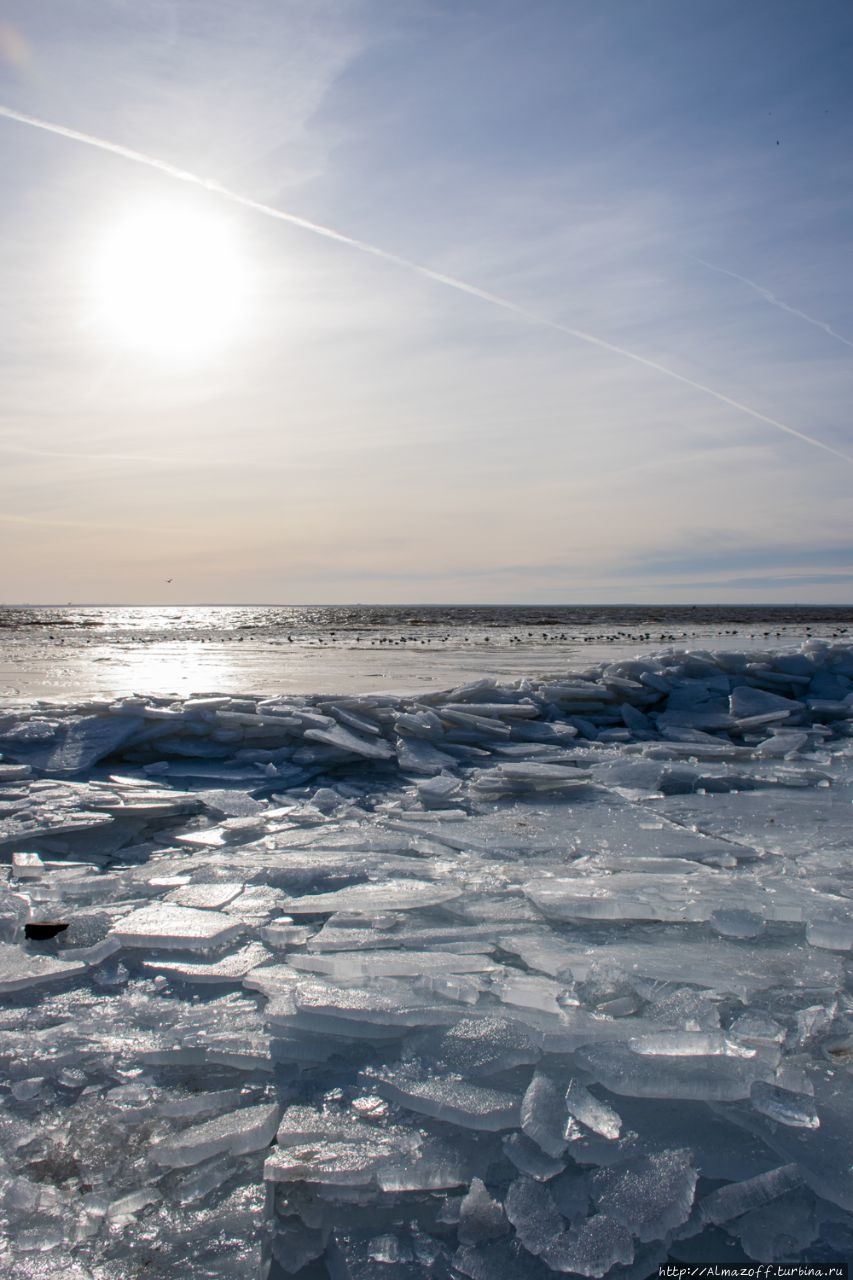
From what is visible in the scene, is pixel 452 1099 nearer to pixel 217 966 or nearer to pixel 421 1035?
pixel 421 1035

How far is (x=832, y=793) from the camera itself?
14.3ft

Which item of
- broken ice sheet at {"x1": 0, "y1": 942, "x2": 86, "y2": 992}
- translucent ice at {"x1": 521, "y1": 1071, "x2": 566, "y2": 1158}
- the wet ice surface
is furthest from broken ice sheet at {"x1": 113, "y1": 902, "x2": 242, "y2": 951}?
translucent ice at {"x1": 521, "y1": 1071, "x2": 566, "y2": 1158}

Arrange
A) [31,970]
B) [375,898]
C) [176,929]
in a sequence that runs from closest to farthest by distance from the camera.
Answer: [31,970]
[176,929]
[375,898]

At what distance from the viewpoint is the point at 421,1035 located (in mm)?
1975

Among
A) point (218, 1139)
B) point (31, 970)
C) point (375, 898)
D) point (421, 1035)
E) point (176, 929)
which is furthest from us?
point (375, 898)

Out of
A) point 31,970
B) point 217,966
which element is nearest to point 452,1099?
point 217,966

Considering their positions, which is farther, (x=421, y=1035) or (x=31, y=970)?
(x=31, y=970)

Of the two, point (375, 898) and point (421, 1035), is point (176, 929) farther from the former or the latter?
point (421, 1035)

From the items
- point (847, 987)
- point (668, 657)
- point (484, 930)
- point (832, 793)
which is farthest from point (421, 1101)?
point (668, 657)

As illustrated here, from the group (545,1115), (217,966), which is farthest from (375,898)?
(545,1115)

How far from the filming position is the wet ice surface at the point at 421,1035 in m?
1.47

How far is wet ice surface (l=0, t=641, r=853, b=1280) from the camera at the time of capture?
4.82 feet

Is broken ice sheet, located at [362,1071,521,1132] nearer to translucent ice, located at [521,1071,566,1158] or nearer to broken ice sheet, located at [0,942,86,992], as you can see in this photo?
translucent ice, located at [521,1071,566,1158]

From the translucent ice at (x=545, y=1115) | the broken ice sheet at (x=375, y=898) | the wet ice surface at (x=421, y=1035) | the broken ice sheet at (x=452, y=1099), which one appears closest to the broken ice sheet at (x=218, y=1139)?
the wet ice surface at (x=421, y=1035)
